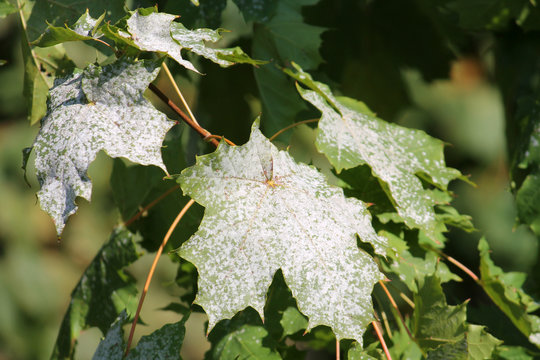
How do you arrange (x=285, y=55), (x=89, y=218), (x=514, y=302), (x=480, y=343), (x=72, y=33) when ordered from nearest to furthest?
(x=72, y=33) → (x=480, y=343) → (x=514, y=302) → (x=285, y=55) → (x=89, y=218)

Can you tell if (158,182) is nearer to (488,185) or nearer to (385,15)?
(385,15)

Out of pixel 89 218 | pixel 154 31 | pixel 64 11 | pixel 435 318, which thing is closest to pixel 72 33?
pixel 154 31

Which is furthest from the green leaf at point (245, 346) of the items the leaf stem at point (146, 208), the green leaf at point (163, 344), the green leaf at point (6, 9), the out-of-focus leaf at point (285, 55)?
the green leaf at point (6, 9)

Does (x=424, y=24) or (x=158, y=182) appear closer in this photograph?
(x=158, y=182)

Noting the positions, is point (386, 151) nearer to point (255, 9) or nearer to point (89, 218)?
point (255, 9)

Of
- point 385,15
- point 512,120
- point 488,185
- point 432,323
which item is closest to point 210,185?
point 432,323

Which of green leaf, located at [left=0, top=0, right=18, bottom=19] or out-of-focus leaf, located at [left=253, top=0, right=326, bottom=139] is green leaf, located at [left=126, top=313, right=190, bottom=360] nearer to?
out-of-focus leaf, located at [left=253, top=0, right=326, bottom=139]
